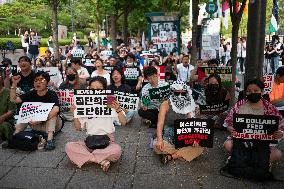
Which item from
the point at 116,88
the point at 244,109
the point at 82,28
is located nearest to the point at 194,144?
the point at 244,109

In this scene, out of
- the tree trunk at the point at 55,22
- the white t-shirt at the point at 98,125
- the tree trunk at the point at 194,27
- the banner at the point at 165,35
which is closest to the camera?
the white t-shirt at the point at 98,125

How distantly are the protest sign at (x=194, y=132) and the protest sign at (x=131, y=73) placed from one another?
5528 mm

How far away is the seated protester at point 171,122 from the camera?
20.0ft

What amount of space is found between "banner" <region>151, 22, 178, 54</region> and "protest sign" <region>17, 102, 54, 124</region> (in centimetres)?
1150

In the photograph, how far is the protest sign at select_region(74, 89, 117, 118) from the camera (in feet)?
20.1

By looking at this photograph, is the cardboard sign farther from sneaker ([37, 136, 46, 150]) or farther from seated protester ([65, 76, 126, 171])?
sneaker ([37, 136, 46, 150])

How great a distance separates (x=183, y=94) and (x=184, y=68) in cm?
587

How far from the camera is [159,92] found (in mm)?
7758

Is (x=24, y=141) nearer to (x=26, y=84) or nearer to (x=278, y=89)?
(x=26, y=84)

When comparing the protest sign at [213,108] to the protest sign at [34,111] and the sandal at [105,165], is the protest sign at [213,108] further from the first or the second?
the protest sign at [34,111]

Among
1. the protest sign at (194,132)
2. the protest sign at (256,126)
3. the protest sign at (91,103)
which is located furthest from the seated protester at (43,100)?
the protest sign at (256,126)

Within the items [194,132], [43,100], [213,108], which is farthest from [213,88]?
[43,100]

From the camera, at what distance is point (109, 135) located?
249 inches

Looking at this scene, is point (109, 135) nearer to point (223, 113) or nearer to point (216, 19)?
point (223, 113)
